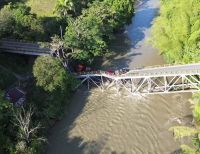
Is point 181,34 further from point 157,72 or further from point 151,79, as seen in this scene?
point 151,79

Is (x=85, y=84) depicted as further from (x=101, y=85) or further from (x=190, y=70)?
(x=190, y=70)

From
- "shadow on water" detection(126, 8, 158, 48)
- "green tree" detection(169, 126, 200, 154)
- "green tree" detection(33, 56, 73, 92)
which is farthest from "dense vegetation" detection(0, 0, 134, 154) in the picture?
"green tree" detection(169, 126, 200, 154)

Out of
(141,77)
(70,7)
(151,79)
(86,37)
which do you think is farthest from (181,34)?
(70,7)

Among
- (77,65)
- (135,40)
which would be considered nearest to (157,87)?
(77,65)

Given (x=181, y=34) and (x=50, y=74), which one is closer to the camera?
(x=50, y=74)

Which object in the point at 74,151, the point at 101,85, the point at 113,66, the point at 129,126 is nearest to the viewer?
the point at 74,151

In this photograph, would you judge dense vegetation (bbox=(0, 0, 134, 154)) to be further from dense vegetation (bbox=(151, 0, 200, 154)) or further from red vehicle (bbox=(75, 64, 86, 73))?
dense vegetation (bbox=(151, 0, 200, 154))

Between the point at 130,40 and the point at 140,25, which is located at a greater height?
the point at 140,25

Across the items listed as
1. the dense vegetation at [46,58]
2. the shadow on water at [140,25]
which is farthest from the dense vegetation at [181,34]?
the shadow on water at [140,25]
